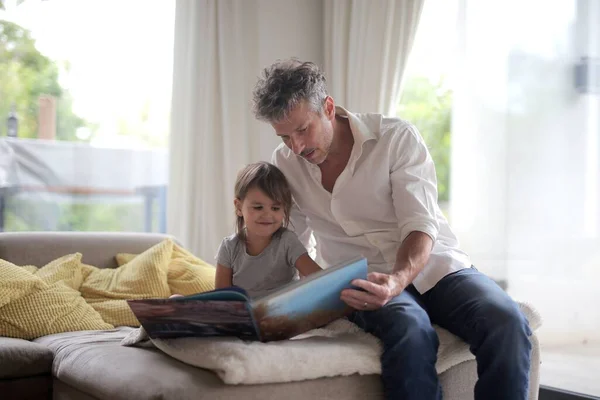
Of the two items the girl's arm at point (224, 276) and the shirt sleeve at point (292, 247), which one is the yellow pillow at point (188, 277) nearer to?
the girl's arm at point (224, 276)

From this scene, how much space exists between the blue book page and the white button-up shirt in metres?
0.33

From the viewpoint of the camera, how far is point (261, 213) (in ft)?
7.02

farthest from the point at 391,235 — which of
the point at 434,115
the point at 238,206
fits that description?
the point at 434,115

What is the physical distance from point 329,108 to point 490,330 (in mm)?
759

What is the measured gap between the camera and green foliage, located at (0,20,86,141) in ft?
12.6

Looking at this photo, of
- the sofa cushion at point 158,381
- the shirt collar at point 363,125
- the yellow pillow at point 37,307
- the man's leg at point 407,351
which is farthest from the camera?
the yellow pillow at point 37,307

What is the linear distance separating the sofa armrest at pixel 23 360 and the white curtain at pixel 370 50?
2.15 meters

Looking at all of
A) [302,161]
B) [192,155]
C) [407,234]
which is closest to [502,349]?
[407,234]

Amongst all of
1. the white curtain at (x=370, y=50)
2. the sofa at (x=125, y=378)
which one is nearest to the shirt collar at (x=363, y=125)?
the sofa at (x=125, y=378)

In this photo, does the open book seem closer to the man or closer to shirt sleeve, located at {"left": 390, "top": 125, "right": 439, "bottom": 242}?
the man

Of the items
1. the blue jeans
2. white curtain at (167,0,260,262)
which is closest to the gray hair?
the blue jeans

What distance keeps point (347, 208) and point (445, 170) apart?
1743 millimetres

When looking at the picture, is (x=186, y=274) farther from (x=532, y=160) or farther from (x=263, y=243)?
(x=532, y=160)

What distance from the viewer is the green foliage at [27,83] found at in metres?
3.85
